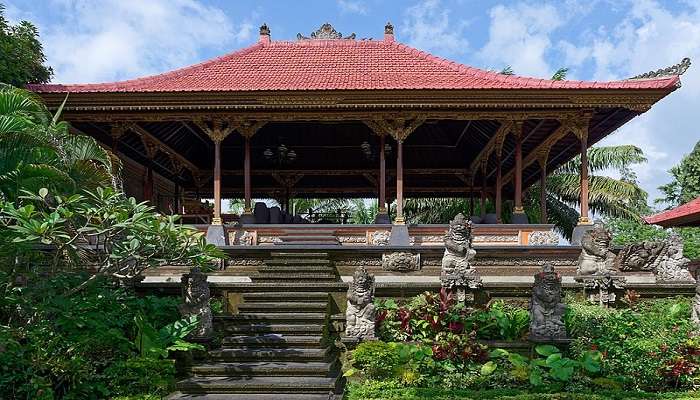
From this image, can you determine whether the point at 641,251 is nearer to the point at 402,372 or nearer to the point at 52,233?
the point at 402,372

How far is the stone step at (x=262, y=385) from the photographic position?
20.1 ft

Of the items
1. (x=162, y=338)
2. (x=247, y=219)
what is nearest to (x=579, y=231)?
(x=247, y=219)

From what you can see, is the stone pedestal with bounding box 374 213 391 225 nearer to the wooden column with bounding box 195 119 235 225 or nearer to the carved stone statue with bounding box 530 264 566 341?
the wooden column with bounding box 195 119 235 225

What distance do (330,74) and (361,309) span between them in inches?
253

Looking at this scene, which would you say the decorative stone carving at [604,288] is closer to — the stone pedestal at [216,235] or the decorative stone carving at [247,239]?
the decorative stone carving at [247,239]

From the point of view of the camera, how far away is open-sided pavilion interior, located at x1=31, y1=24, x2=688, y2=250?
406 inches

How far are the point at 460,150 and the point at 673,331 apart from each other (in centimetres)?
998

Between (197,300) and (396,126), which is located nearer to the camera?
(197,300)

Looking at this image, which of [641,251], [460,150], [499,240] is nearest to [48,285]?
[499,240]

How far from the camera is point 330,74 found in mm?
12031

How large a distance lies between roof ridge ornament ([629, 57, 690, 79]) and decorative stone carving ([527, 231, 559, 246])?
10.6ft

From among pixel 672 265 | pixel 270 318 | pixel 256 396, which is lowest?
pixel 256 396

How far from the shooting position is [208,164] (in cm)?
1728

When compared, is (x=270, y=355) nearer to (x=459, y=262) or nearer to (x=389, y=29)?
(x=459, y=262)
